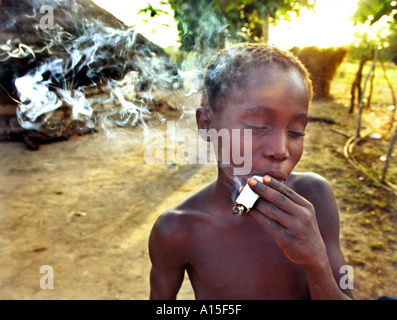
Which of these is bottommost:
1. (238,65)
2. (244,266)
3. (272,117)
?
(244,266)

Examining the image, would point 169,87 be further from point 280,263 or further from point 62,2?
point 280,263

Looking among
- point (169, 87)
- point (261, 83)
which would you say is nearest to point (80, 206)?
point (169, 87)

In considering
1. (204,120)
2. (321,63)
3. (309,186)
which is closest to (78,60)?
(204,120)

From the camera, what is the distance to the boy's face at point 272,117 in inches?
49.5

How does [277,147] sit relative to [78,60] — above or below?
below

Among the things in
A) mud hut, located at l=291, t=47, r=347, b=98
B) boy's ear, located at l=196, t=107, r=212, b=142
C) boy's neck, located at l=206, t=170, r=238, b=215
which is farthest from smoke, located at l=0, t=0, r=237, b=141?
mud hut, located at l=291, t=47, r=347, b=98

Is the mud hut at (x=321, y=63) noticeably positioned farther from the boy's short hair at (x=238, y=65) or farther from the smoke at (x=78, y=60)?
the boy's short hair at (x=238, y=65)

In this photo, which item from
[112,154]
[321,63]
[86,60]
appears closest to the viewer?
[86,60]

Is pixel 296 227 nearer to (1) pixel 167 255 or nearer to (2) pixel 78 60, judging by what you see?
(1) pixel 167 255

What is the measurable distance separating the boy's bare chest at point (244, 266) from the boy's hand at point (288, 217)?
408 millimetres

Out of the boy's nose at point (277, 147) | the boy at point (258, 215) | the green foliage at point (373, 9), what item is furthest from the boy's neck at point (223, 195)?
the green foliage at point (373, 9)

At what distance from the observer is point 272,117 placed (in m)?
1.26

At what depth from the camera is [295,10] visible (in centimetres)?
392

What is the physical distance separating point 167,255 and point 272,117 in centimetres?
89
